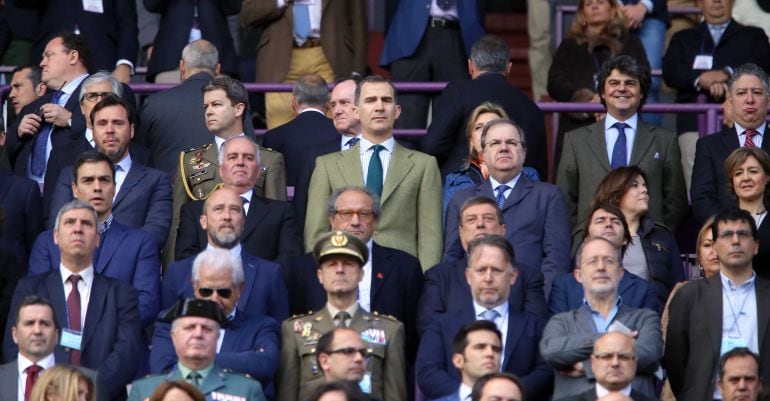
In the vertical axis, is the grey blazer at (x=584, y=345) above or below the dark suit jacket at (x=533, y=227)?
below

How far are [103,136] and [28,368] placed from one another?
2392mm

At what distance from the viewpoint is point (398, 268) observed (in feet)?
42.4

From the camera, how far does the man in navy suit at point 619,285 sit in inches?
500

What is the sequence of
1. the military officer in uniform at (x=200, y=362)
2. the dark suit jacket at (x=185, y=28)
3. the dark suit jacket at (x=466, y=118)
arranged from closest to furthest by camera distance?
the military officer in uniform at (x=200, y=362) → the dark suit jacket at (x=466, y=118) → the dark suit jacket at (x=185, y=28)

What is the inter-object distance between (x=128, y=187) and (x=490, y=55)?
3059mm

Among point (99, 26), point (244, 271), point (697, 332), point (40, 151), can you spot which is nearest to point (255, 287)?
point (244, 271)

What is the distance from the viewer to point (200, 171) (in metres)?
14.1

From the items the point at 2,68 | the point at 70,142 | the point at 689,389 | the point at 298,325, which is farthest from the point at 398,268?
the point at 2,68

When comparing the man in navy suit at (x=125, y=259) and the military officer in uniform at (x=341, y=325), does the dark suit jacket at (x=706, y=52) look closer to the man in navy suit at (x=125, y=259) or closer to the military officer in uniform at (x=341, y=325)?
the military officer in uniform at (x=341, y=325)

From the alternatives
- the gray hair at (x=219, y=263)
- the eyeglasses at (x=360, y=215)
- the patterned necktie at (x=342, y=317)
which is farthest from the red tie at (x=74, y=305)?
the eyeglasses at (x=360, y=215)

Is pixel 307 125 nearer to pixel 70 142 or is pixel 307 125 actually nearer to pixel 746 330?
pixel 70 142

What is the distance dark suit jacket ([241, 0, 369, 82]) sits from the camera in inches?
691

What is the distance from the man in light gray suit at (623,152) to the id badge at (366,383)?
284cm

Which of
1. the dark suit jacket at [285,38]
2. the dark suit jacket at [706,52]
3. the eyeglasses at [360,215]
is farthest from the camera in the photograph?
the dark suit jacket at [285,38]
